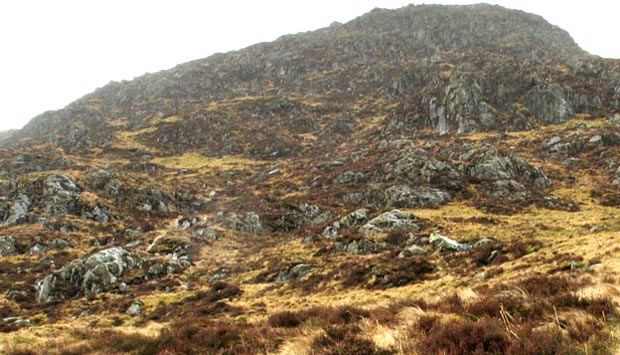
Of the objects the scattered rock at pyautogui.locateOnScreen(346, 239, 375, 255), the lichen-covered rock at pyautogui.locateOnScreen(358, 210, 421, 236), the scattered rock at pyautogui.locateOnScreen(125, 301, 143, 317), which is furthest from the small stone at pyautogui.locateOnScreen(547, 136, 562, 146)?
the scattered rock at pyautogui.locateOnScreen(125, 301, 143, 317)

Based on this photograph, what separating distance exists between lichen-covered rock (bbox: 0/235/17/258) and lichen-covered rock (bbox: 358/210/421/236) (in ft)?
109

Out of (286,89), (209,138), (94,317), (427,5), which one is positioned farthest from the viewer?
(427,5)

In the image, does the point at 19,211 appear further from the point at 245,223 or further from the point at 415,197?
the point at 415,197

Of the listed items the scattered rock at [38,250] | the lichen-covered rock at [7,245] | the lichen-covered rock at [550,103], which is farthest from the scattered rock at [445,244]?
the lichen-covered rock at [550,103]

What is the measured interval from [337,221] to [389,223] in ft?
19.9

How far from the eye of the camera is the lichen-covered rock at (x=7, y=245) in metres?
30.7

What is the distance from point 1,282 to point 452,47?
144 metres

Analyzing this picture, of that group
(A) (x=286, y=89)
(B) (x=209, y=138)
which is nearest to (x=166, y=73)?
(A) (x=286, y=89)

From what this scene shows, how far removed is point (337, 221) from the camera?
114 ft

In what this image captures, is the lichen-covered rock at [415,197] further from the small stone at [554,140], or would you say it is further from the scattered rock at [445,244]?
the small stone at [554,140]

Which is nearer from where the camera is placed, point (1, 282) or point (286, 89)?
point (1, 282)

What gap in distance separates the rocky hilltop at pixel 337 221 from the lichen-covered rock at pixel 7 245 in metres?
0.22

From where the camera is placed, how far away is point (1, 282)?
2555 cm

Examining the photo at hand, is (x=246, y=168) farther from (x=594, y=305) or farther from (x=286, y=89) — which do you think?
(x=594, y=305)
